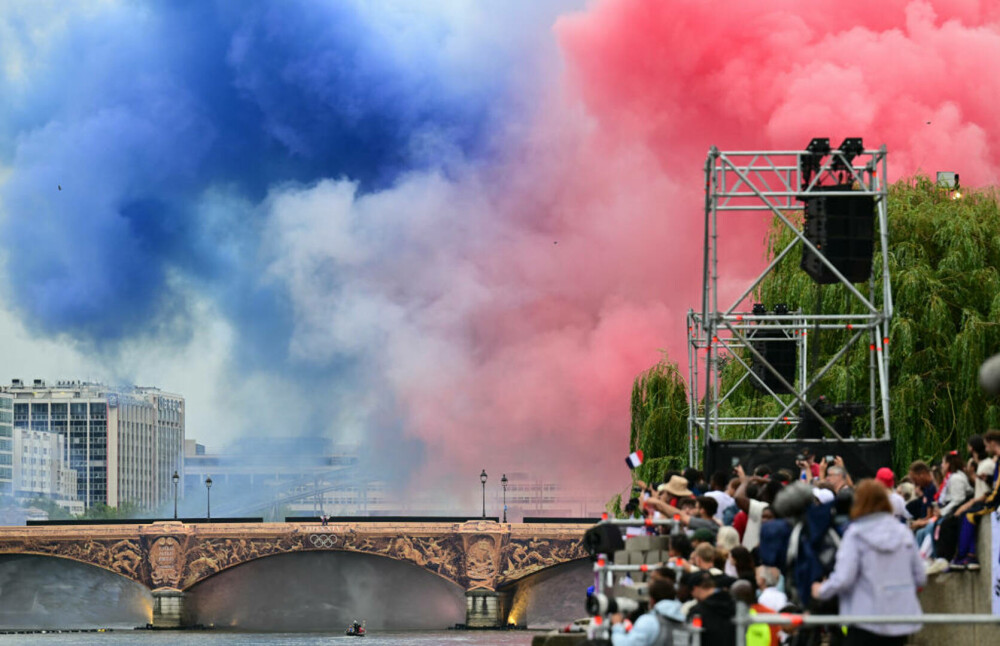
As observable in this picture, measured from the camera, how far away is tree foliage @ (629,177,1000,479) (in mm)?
25734

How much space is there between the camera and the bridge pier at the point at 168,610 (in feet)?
227

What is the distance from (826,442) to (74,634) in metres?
59.4

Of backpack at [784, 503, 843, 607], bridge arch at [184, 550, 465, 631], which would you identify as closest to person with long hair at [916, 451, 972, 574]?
backpack at [784, 503, 843, 607]

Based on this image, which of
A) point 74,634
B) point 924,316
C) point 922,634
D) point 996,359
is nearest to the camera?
point 996,359

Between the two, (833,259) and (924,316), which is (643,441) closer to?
(924,316)

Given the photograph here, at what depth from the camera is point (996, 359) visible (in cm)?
893

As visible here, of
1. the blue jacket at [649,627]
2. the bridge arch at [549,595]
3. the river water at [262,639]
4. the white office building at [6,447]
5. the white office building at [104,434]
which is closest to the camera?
the blue jacket at [649,627]

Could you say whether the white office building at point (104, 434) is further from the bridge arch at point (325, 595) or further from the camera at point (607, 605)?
the camera at point (607, 605)

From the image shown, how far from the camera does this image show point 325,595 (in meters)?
74.2

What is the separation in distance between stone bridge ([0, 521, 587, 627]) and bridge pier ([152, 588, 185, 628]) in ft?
0.15

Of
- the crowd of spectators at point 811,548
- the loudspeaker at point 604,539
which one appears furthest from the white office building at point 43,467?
the crowd of spectators at point 811,548

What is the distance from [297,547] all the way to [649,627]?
59811mm

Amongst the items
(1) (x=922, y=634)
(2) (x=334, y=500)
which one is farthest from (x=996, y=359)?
(2) (x=334, y=500)

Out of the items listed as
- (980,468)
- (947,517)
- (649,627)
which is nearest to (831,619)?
(649,627)
